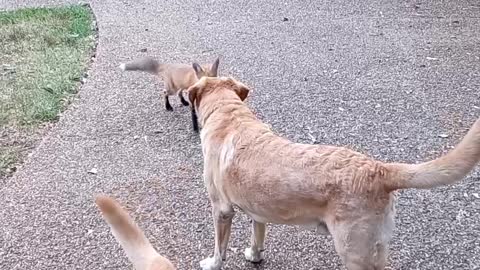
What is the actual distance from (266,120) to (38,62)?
2.94m

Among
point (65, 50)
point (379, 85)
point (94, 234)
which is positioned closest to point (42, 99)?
point (65, 50)

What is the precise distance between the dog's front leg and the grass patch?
203 cm

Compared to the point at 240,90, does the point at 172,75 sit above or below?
below

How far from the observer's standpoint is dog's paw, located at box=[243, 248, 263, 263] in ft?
11.8

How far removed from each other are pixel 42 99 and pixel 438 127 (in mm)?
3469

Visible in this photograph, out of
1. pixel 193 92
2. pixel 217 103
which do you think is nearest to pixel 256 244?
pixel 217 103

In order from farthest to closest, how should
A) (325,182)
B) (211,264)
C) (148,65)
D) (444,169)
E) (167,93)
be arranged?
1. (148,65)
2. (167,93)
3. (211,264)
4. (325,182)
5. (444,169)

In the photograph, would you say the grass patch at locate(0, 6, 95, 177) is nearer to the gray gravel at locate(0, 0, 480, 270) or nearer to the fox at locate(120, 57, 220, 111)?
the gray gravel at locate(0, 0, 480, 270)

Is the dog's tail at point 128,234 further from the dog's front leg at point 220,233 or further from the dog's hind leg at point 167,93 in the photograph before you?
the dog's hind leg at point 167,93

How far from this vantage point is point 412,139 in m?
5.02

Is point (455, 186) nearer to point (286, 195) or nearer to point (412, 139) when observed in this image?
point (412, 139)

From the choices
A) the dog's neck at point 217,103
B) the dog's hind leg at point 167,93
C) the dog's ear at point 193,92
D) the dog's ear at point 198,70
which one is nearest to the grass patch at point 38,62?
the dog's hind leg at point 167,93

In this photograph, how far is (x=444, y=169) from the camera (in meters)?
2.65

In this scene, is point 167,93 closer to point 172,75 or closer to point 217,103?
point 172,75
